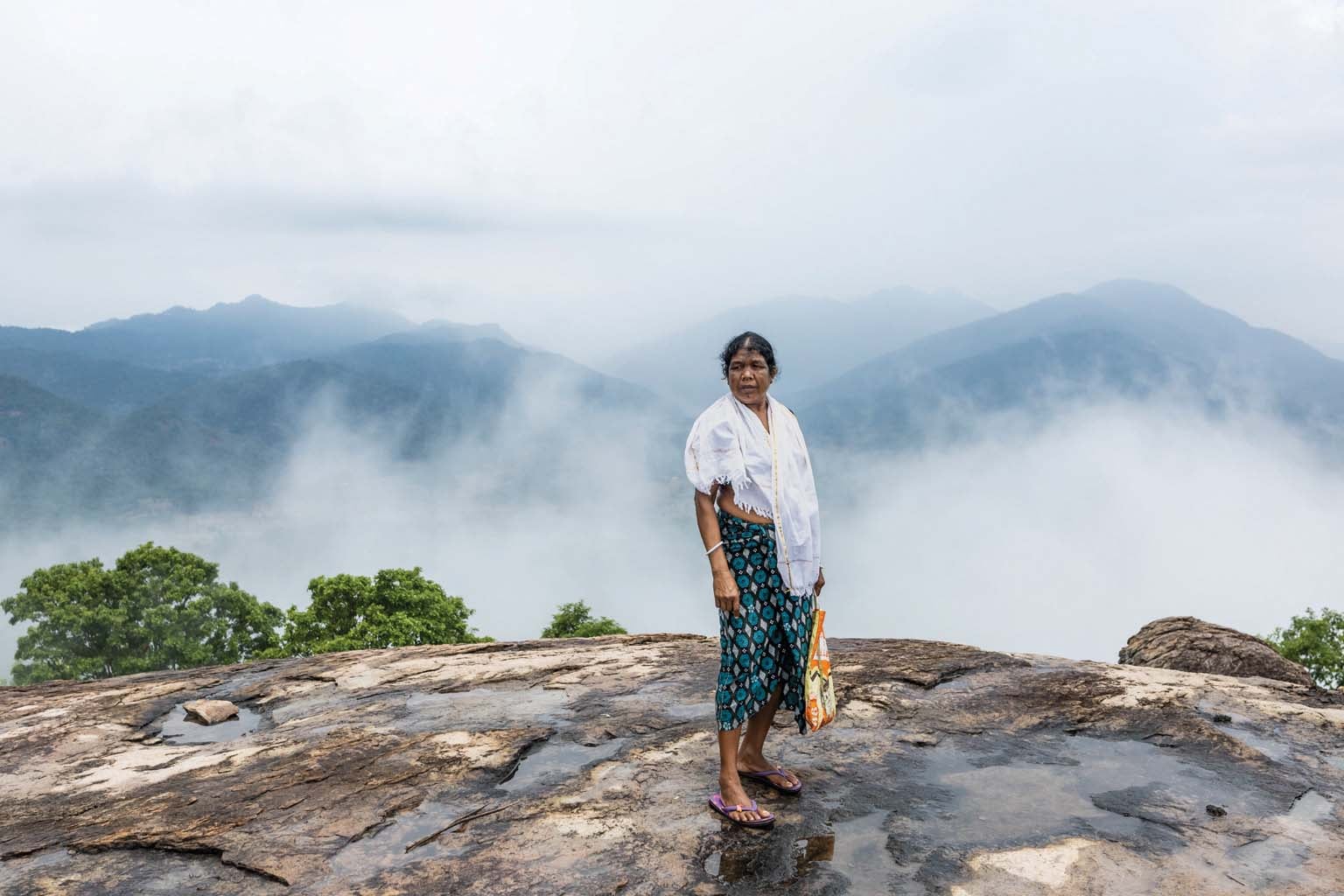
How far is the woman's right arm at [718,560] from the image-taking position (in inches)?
155

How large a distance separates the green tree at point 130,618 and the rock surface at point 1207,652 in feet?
74.0

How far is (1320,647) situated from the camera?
80.9 feet

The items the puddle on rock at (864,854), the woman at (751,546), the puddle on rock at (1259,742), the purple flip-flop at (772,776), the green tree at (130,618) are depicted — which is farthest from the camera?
the green tree at (130,618)

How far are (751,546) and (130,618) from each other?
987 inches

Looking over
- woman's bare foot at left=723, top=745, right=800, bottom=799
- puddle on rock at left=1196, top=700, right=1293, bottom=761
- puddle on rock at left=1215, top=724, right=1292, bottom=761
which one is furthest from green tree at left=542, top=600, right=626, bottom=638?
woman's bare foot at left=723, top=745, right=800, bottom=799

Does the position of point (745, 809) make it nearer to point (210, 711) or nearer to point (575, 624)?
point (210, 711)

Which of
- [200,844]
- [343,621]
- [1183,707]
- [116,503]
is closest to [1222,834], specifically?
[1183,707]

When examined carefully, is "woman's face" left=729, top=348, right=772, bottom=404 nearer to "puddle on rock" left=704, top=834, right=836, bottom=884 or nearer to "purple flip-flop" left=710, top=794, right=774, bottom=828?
"purple flip-flop" left=710, top=794, right=774, bottom=828

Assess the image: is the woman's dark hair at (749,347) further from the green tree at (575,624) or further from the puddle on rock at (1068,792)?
the green tree at (575,624)

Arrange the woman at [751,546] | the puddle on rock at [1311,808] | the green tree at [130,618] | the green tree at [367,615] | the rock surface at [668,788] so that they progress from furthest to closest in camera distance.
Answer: the green tree at [130,618] < the green tree at [367,615] < the puddle on rock at [1311,808] < the woman at [751,546] < the rock surface at [668,788]

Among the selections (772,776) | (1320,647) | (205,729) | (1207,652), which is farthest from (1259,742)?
(1320,647)

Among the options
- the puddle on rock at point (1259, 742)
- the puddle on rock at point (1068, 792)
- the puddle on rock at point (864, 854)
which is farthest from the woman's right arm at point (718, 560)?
the puddle on rock at point (1259, 742)

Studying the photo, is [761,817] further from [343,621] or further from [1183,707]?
[343,621]

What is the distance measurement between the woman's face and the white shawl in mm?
101
